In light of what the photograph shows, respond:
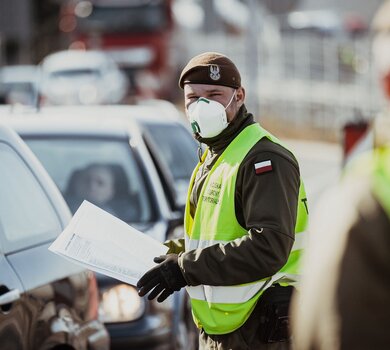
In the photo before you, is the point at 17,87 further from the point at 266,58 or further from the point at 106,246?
the point at 106,246

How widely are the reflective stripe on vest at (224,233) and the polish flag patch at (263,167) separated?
8 centimetres

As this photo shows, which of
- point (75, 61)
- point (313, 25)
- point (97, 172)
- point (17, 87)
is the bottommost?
point (313, 25)

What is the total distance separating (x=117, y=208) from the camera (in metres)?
7.89

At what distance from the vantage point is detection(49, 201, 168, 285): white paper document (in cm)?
454

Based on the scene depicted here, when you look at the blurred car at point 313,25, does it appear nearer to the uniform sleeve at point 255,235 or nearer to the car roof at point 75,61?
the car roof at point 75,61

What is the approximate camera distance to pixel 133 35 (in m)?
Result: 37.8

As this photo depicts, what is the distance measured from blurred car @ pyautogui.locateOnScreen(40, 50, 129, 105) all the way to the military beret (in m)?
29.6

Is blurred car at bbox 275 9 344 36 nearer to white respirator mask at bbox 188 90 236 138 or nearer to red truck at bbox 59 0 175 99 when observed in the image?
red truck at bbox 59 0 175 99

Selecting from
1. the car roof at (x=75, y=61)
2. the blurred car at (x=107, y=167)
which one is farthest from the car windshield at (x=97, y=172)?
the car roof at (x=75, y=61)

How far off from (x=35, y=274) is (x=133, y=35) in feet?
109

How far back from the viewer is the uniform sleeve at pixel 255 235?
4191mm

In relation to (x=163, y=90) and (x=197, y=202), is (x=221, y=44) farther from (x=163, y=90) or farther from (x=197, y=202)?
(x=197, y=202)

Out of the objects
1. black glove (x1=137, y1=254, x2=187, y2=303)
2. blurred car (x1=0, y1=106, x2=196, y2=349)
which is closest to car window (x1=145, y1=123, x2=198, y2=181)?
blurred car (x1=0, y1=106, x2=196, y2=349)

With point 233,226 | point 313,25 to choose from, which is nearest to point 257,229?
point 233,226
